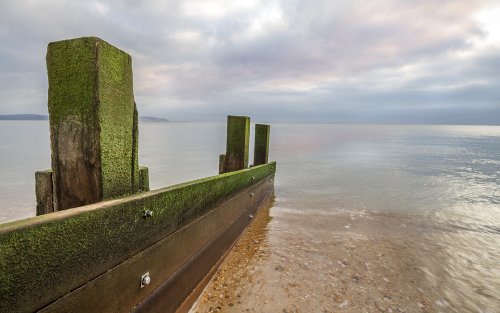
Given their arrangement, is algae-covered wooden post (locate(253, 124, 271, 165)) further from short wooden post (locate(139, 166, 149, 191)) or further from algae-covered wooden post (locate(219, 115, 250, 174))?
short wooden post (locate(139, 166, 149, 191))

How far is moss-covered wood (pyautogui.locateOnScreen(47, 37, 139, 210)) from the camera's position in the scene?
2.55 metres

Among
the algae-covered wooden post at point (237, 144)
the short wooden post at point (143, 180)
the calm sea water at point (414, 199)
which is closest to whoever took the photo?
the short wooden post at point (143, 180)

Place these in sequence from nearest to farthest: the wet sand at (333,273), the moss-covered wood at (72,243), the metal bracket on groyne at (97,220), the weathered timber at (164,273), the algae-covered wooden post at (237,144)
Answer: the moss-covered wood at (72,243), the metal bracket on groyne at (97,220), the weathered timber at (164,273), the wet sand at (333,273), the algae-covered wooden post at (237,144)

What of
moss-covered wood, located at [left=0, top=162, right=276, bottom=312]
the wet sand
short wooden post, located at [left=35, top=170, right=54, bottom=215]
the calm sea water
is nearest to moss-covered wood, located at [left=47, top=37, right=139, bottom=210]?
short wooden post, located at [left=35, top=170, right=54, bottom=215]

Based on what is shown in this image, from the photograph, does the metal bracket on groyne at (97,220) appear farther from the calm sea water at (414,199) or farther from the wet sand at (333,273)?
the calm sea water at (414,199)

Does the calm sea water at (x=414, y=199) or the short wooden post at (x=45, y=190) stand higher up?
the short wooden post at (x=45, y=190)

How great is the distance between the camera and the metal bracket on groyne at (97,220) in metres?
1.75

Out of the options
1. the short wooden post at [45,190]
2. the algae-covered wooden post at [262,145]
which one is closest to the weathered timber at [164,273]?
the short wooden post at [45,190]

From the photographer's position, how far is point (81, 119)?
2.58 meters

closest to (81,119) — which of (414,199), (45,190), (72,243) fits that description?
(45,190)

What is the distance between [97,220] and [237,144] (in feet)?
16.6

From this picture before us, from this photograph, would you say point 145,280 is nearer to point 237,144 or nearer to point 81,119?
point 81,119

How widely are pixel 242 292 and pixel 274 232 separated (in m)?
2.80

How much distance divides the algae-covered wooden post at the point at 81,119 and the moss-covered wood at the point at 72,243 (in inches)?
16.5
